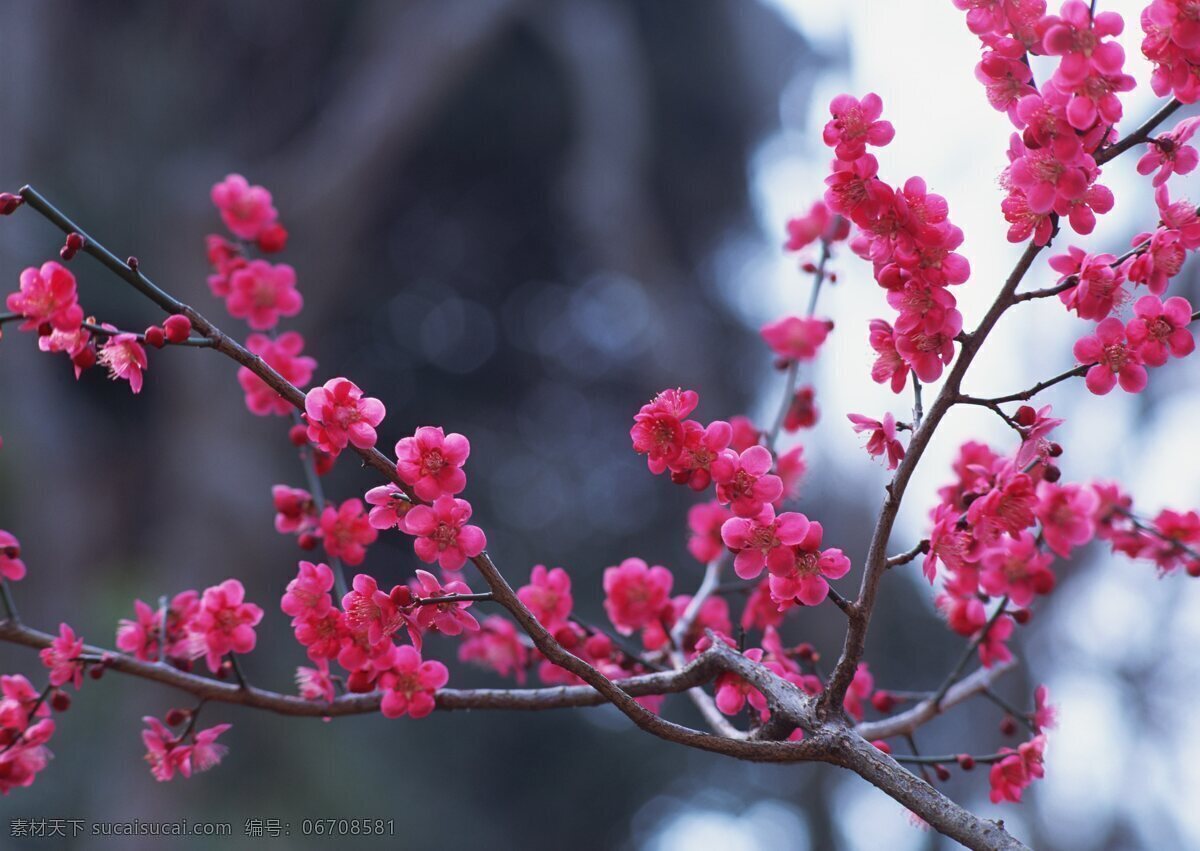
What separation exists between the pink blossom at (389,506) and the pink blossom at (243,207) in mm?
550

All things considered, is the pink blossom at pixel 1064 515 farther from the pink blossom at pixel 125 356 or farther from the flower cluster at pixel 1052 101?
the pink blossom at pixel 125 356

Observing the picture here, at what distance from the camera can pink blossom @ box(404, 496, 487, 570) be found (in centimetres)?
73

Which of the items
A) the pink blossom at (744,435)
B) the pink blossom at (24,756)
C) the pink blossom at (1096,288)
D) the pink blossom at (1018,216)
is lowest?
the pink blossom at (24,756)

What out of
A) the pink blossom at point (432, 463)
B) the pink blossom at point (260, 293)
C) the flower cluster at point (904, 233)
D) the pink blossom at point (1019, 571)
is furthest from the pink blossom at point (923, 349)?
the pink blossom at point (260, 293)

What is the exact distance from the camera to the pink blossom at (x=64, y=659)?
0.95 m

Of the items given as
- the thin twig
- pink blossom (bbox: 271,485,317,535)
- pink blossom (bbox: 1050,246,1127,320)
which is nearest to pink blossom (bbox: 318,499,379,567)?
pink blossom (bbox: 271,485,317,535)

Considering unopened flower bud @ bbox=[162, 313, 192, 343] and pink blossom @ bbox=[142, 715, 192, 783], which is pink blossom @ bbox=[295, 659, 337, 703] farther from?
unopened flower bud @ bbox=[162, 313, 192, 343]

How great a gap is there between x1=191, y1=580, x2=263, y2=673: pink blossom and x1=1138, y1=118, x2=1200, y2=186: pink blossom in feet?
2.81

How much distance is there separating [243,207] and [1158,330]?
0.95 meters

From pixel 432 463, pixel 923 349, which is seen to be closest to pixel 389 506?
pixel 432 463

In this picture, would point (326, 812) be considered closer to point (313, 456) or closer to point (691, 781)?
point (691, 781)

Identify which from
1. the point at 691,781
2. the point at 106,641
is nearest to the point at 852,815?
the point at 691,781

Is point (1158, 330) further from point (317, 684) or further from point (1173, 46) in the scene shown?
point (317, 684)

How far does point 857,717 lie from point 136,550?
5.30 meters
